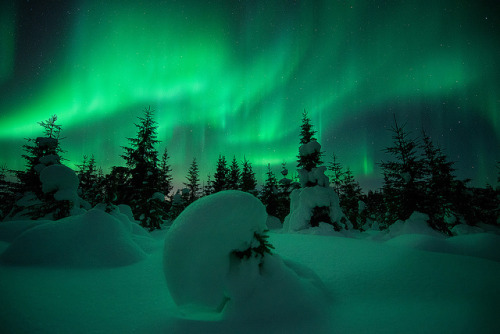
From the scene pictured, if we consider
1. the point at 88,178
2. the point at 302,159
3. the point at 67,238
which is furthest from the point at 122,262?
the point at 88,178

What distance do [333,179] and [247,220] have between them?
2902cm

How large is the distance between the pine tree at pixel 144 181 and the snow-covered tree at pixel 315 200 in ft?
37.8

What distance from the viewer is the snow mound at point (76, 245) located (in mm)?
5406

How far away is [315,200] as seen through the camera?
13992 mm

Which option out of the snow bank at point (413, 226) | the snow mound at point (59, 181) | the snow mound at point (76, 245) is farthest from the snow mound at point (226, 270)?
the snow bank at point (413, 226)

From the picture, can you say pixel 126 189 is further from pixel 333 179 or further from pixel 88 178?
pixel 333 179

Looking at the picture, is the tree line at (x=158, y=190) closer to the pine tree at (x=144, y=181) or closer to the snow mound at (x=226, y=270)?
the pine tree at (x=144, y=181)

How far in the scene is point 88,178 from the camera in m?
30.1

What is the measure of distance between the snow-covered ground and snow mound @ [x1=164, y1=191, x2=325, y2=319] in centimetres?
2

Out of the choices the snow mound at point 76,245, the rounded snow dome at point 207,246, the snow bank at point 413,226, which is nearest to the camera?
the rounded snow dome at point 207,246

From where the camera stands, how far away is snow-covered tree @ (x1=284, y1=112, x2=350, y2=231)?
1387 centimetres

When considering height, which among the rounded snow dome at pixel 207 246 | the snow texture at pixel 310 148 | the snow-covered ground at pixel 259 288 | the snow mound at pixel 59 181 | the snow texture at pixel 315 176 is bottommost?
the snow-covered ground at pixel 259 288

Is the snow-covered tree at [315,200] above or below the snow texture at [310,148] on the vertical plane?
below

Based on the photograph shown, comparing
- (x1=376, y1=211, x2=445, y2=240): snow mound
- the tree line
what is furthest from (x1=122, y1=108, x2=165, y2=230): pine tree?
(x1=376, y1=211, x2=445, y2=240): snow mound
